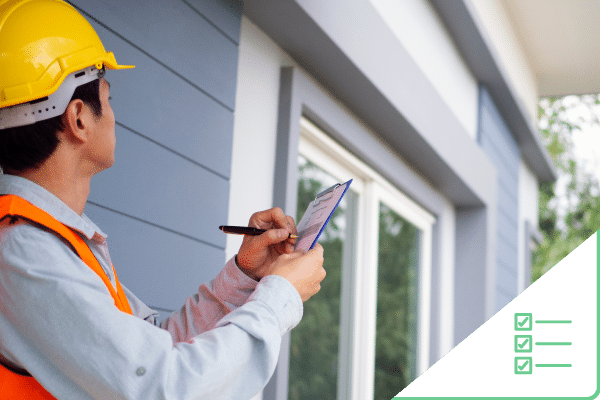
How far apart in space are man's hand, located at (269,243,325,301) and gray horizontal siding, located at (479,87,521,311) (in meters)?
3.72

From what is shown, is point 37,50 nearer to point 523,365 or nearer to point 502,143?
point 523,365

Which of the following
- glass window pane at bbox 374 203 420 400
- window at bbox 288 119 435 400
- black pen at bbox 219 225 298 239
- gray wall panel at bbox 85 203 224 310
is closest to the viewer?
black pen at bbox 219 225 298 239

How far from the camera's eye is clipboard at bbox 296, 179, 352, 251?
115 cm

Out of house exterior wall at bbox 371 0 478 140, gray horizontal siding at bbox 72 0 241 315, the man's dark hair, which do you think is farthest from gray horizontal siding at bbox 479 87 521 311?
the man's dark hair

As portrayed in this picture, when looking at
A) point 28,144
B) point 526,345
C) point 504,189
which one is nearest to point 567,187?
point 504,189

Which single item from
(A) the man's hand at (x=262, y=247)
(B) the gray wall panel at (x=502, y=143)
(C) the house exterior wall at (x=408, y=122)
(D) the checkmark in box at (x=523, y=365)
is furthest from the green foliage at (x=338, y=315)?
(A) the man's hand at (x=262, y=247)

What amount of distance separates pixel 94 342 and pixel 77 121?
0.39 m

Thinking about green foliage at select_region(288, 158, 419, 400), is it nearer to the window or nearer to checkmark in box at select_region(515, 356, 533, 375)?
the window

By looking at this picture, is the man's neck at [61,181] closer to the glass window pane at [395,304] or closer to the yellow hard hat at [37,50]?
the yellow hard hat at [37,50]

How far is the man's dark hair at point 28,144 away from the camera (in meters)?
0.98

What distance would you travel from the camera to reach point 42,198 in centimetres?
96

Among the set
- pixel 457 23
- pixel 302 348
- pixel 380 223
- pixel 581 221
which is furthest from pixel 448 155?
pixel 581 221

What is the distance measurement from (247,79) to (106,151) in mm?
1226

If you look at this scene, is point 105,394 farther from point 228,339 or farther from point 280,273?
point 280,273
